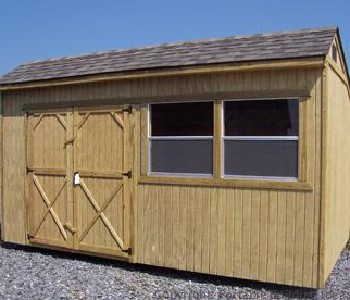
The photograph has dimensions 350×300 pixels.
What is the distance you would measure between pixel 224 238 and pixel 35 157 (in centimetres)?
393

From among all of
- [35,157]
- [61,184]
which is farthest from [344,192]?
[35,157]

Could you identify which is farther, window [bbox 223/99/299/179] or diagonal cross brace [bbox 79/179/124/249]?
diagonal cross brace [bbox 79/179/124/249]

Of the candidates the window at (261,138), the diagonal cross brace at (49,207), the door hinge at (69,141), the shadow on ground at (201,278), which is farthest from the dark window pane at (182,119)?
the diagonal cross brace at (49,207)

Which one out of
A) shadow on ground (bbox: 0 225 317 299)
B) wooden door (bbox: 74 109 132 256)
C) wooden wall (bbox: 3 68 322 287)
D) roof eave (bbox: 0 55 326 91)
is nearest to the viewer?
roof eave (bbox: 0 55 326 91)

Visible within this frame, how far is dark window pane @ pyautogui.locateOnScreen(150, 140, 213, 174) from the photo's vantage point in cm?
691

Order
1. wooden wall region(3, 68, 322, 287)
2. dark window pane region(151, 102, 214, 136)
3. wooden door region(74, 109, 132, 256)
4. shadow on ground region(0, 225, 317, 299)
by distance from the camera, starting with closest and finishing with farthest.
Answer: wooden wall region(3, 68, 322, 287) → shadow on ground region(0, 225, 317, 299) → dark window pane region(151, 102, 214, 136) → wooden door region(74, 109, 132, 256)

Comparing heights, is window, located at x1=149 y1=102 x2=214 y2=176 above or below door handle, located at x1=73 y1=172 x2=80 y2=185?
above

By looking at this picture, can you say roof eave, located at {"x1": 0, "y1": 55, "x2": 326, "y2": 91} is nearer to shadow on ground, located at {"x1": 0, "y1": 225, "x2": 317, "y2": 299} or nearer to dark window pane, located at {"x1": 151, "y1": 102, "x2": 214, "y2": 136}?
dark window pane, located at {"x1": 151, "y1": 102, "x2": 214, "y2": 136}

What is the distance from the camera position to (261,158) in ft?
21.4

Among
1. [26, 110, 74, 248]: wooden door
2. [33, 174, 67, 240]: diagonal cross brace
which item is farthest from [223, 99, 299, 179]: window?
[33, 174, 67, 240]: diagonal cross brace

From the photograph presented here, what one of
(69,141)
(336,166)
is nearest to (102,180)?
(69,141)

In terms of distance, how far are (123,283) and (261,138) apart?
2.86 m

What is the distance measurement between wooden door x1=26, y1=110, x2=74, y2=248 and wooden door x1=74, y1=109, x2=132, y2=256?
21cm

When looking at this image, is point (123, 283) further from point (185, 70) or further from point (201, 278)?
point (185, 70)
